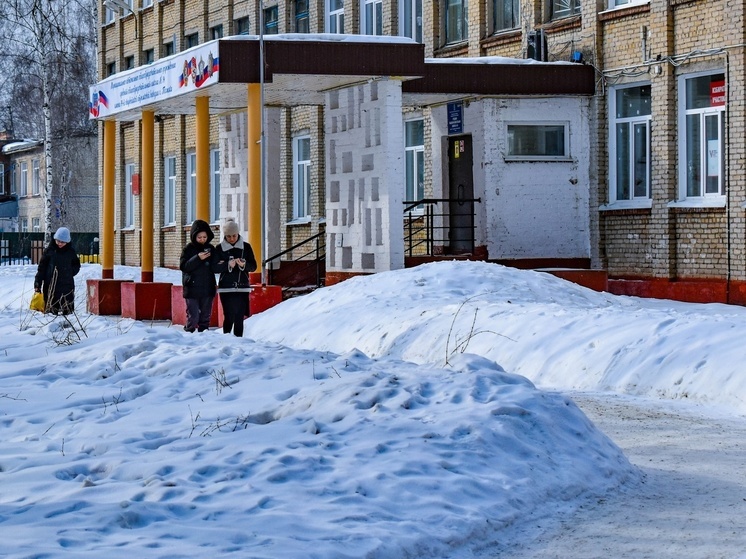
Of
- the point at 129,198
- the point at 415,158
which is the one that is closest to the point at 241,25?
the point at 129,198

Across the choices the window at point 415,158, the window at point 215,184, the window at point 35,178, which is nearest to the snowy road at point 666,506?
the window at point 415,158

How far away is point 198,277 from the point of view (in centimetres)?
1537

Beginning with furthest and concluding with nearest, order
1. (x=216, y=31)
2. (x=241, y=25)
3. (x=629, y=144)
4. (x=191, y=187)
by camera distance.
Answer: (x=191, y=187) → (x=216, y=31) → (x=241, y=25) → (x=629, y=144)

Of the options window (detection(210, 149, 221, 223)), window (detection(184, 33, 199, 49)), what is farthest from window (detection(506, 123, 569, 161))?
window (detection(184, 33, 199, 49))

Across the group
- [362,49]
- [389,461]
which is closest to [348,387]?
[389,461]

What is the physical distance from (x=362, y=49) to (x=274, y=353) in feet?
33.0

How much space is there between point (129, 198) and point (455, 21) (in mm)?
19001

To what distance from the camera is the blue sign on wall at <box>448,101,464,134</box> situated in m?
24.4

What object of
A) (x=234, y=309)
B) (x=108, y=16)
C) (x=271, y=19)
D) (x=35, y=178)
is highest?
(x=108, y=16)

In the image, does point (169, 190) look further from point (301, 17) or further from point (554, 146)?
point (554, 146)

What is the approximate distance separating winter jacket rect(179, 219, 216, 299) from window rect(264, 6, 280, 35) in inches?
738

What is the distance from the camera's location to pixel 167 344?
11.6 m

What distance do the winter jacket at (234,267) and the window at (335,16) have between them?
16.2 metres

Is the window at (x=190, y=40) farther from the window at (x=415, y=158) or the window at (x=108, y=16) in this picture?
the window at (x=415, y=158)
